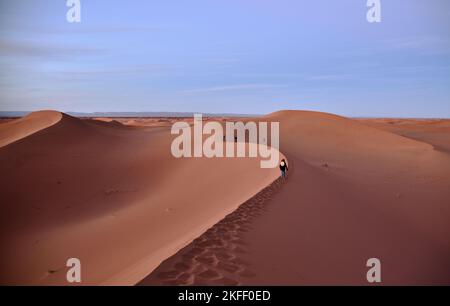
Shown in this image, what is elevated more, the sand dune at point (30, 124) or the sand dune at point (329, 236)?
the sand dune at point (30, 124)

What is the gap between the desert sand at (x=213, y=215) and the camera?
5.15 meters

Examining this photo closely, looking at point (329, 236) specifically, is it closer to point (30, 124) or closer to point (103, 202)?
point (103, 202)

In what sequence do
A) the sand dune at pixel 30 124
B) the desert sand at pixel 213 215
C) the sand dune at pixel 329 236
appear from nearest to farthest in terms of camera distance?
the sand dune at pixel 329 236
the desert sand at pixel 213 215
the sand dune at pixel 30 124

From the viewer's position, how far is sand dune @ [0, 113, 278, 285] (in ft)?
28.0

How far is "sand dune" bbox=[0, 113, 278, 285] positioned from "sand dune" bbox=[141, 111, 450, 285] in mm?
727

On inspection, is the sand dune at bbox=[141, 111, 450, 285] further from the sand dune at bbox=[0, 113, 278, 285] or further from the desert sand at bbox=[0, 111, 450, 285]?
the sand dune at bbox=[0, 113, 278, 285]

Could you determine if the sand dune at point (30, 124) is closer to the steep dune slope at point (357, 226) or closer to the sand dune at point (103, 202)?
the sand dune at point (103, 202)

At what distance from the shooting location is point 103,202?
49.4 ft

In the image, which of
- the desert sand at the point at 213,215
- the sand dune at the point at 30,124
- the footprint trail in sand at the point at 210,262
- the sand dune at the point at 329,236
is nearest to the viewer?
the footprint trail in sand at the point at 210,262

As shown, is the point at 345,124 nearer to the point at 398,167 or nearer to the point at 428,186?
the point at 398,167

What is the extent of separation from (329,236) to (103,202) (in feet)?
37.7

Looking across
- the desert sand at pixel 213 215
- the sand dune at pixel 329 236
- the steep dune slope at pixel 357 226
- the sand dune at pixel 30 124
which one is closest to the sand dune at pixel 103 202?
the desert sand at pixel 213 215

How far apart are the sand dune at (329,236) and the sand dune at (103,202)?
2.39ft

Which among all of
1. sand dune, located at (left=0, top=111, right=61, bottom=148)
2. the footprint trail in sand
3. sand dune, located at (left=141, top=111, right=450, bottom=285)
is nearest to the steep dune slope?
sand dune, located at (left=141, top=111, right=450, bottom=285)
